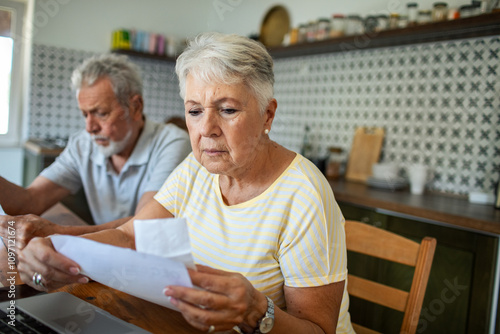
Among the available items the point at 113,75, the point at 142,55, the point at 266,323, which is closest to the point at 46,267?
the point at 266,323

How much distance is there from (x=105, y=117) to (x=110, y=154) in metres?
0.16

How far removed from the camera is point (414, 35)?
2.60 metres

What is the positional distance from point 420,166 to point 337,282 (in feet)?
6.53

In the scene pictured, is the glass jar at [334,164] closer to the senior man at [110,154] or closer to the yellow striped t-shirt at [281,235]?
the senior man at [110,154]

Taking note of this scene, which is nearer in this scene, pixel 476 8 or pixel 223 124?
pixel 223 124

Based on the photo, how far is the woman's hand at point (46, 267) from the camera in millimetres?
868

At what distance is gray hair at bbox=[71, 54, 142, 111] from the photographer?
1.75 metres

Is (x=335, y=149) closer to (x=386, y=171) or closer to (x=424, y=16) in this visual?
(x=386, y=171)

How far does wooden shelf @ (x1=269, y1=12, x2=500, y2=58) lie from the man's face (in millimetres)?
1071

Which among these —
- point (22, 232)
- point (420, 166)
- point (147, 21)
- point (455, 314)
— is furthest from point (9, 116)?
point (455, 314)

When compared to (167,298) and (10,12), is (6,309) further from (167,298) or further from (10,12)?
(10,12)

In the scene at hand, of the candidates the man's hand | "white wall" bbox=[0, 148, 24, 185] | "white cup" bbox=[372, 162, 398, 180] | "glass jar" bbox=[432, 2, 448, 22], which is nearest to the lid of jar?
"white cup" bbox=[372, 162, 398, 180]

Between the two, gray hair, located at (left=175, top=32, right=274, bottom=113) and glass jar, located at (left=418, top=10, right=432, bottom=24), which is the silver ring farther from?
glass jar, located at (left=418, top=10, right=432, bottom=24)

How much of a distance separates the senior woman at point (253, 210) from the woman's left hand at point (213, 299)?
10cm
